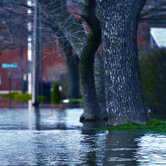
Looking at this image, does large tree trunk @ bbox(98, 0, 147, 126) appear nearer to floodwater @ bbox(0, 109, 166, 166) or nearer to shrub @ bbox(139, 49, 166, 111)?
floodwater @ bbox(0, 109, 166, 166)

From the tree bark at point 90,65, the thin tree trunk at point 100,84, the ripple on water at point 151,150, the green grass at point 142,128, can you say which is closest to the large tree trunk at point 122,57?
the green grass at point 142,128

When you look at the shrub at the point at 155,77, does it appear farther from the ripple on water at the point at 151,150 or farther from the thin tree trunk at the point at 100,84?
the ripple on water at the point at 151,150

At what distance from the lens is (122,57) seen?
18.1 metres

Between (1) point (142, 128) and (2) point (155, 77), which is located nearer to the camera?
(1) point (142, 128)

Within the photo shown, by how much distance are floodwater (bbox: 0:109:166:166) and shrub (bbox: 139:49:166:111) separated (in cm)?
851

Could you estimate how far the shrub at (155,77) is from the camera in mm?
26031

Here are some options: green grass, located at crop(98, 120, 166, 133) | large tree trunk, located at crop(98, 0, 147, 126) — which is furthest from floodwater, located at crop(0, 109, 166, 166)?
large tree trunk, located at crop(98, 0, 147, 126)

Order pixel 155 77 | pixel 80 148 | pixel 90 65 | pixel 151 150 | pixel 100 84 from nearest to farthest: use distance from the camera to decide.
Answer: pixel 151 150
pixel 80 148
pixel 90 65
pixel 100 84
pixel 155 77

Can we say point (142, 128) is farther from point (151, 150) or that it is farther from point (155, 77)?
→ point (155, 77)

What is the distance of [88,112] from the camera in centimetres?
2359

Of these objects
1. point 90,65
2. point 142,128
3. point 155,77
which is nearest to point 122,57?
point 142,128

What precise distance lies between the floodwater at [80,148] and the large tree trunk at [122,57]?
1.07 metres

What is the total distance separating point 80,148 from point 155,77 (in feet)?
44.5

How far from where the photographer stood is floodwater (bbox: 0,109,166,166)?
1125 centimetres
